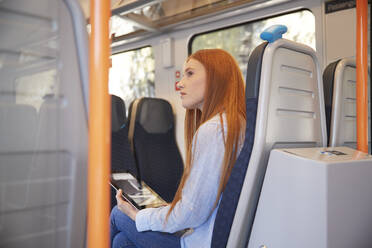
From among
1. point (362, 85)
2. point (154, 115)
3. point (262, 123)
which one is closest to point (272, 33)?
point (262, 123)

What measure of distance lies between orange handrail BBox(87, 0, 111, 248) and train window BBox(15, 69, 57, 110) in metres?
0.14

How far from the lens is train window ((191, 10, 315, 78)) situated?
8.47 ft

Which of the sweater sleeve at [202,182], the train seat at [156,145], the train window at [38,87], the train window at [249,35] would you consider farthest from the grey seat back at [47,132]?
the train seat at [156,145]

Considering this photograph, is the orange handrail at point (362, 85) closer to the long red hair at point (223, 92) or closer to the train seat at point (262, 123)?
the train seat at point (262, 123)

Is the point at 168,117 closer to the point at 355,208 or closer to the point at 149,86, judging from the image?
the point at 149,86

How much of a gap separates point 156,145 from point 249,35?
172cm

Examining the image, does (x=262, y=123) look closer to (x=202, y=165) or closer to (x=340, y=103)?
(x=202, y=165)

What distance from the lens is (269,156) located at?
1.12m

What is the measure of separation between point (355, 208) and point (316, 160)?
26cm

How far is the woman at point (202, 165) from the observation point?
45.7 inches

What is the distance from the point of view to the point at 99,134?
2.21 ft

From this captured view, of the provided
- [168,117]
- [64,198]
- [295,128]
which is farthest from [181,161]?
[64,198]

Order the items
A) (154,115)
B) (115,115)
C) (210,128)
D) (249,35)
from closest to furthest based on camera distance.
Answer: (115,115) → (210,128) → (154,115) → (249,35)

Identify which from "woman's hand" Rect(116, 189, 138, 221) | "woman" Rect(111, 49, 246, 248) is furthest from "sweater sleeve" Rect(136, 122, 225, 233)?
"woman's hand" Rect(116, 189, 138, 221)
